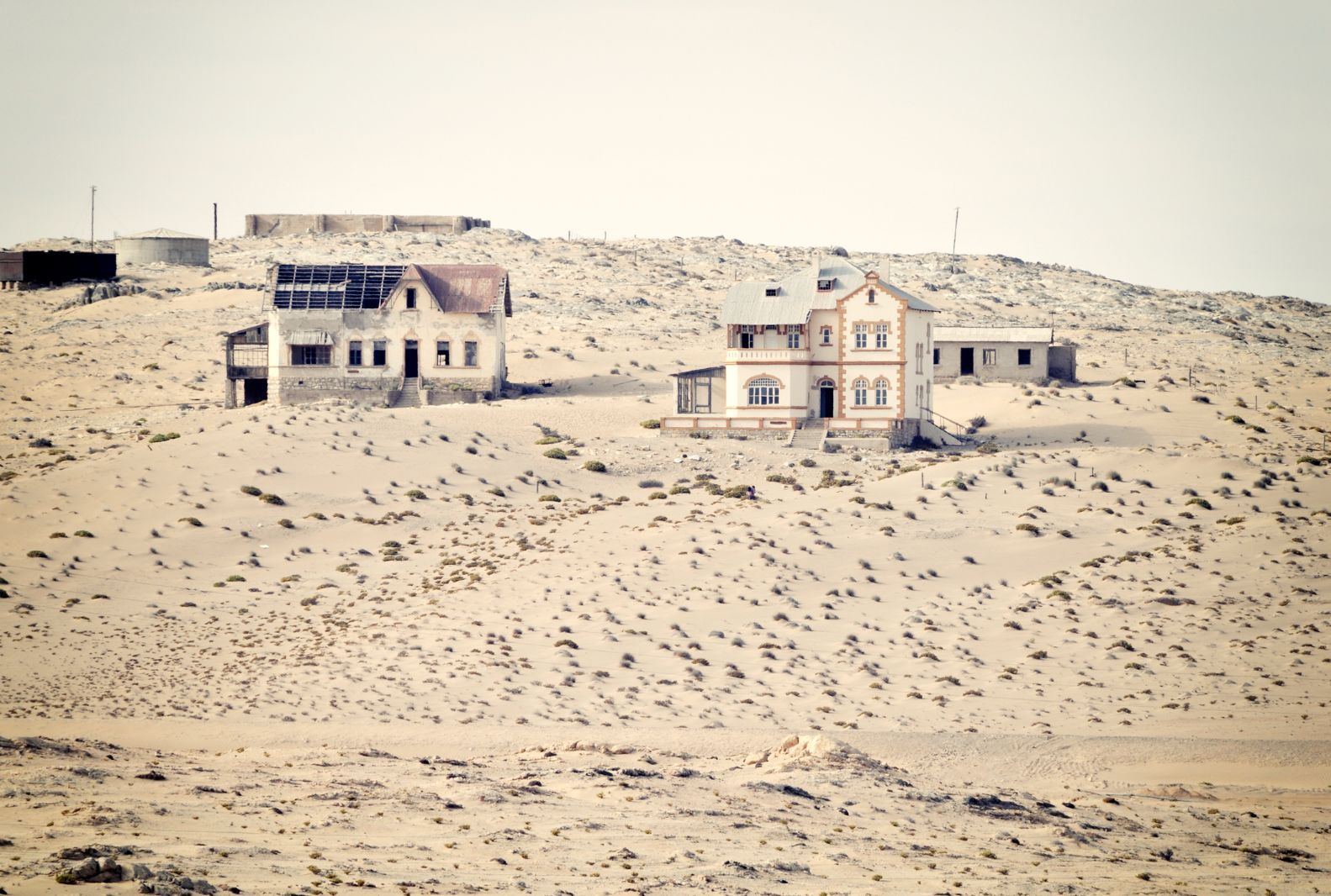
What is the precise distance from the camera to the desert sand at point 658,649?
2912cm

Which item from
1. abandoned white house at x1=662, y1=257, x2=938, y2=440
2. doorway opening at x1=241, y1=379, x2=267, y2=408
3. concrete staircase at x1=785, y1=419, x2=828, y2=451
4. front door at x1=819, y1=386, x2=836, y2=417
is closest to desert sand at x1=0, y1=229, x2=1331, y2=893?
concrete staircase at x1=785, y1=419, x2=828, y2=451

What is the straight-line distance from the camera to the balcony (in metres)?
75.7

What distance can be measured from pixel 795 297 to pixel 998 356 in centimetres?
1988

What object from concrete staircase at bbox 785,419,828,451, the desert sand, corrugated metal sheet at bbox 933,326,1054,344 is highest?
corrugated metal sheet at bbox 933,326,1054,344

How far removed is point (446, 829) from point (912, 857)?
853 cm

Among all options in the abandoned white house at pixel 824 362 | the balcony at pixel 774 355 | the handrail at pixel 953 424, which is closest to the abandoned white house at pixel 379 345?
the abandoned white house at pixel 824 362

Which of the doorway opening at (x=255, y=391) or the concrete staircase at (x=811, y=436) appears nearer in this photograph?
the concrete staircase at (x=811, y=436)

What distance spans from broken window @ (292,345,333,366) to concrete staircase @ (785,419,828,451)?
1016 inches

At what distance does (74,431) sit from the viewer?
79188 mm

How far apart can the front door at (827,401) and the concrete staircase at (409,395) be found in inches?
839

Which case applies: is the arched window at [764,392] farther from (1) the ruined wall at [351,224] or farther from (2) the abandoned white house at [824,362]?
(1) the ruined wall at [351,224]

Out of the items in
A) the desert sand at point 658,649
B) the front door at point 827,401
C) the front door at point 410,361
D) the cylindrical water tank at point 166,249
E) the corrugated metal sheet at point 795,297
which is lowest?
the desert sand at point 658,649

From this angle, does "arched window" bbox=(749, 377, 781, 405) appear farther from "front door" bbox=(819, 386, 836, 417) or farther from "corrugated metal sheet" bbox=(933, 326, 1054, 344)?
"corrugated metal sheet" bbox=(933, 326, 1054, 344)

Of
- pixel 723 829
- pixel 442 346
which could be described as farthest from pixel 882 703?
pixel 442 346
